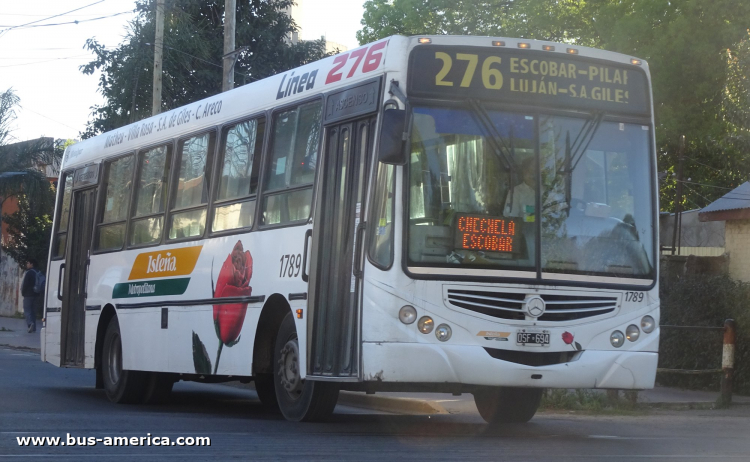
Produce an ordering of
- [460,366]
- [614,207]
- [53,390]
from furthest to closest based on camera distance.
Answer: [53,390] → [614,207] → [460,366]

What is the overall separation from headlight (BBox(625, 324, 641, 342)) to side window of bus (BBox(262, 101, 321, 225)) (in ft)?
9.40

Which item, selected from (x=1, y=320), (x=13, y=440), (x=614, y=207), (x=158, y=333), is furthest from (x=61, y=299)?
(x=1, y=320)

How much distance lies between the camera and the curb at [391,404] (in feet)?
42.5

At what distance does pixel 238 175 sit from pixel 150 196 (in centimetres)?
232

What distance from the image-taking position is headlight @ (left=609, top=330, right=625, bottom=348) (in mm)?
9227

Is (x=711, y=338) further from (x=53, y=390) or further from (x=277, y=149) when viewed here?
(x=53, y=390)

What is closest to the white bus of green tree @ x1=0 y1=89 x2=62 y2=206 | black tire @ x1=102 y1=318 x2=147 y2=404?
black tire @ x1=102 y1=318 x2=147 y2=404

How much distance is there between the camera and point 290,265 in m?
10.1

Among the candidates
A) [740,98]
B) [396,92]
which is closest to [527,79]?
[396,92]

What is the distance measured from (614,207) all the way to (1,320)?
115ft

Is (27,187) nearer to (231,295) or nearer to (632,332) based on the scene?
(231,295)

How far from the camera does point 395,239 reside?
882cm

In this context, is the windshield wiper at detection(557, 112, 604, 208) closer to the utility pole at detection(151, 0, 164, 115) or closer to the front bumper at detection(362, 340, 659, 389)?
the front bumper at detection(362, 340, 659, 389)

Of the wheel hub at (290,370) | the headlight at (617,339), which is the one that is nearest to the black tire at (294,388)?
the wheel hub at (290,370)
